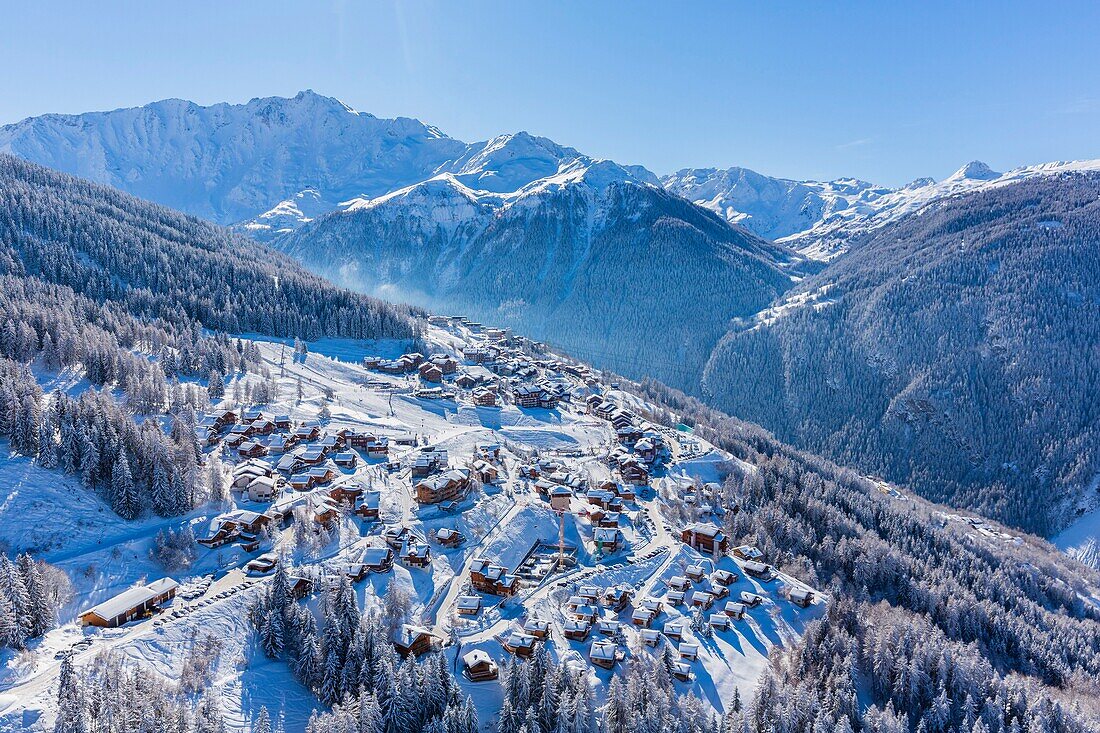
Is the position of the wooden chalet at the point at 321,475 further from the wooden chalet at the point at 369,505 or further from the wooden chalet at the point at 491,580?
the wooden chalet at the point at 491,580

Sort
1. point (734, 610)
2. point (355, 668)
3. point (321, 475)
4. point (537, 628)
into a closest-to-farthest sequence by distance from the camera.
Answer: point (355, 668) → point (537, 628) → point (734, 610) → point (321, 475)

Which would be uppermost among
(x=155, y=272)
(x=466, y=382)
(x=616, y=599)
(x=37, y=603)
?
(x=155, y=272)

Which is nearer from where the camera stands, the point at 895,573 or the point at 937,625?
the point at 937,625

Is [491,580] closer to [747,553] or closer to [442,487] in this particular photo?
[442,487]

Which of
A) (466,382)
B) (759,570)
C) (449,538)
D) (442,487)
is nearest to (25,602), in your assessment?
(449,538)

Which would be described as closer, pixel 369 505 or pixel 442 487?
pixel 369 505

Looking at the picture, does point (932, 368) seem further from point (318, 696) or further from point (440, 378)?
point (318, 696)

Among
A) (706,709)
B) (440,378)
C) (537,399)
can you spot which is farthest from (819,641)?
(440,378)
